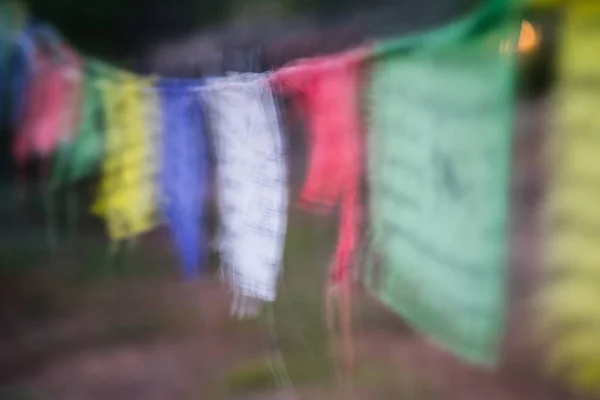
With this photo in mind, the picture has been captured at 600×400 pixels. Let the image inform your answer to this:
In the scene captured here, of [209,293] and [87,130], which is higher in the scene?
[87,130]

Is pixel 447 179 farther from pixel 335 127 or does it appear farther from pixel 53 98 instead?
pixel 53 98

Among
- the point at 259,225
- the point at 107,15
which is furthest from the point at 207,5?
the point at 259,225

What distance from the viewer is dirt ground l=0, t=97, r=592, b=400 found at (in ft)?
6.51

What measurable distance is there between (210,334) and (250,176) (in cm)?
127

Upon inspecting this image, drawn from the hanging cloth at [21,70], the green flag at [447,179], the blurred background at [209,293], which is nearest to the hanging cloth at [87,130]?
the hanging cloth at [21,70]

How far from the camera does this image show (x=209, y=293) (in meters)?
2.46

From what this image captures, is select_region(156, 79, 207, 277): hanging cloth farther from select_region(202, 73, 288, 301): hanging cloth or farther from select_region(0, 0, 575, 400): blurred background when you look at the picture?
select_region(0, 0, 575, 400): blurred background

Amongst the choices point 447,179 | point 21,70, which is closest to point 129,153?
point 21,70

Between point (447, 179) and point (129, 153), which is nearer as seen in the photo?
point (447, 179)

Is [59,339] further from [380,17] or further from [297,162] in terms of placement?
[380,17]

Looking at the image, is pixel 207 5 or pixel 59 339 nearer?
pixel 59 339

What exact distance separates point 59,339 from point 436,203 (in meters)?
1.73

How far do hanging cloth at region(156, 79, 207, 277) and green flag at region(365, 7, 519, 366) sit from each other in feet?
1.35

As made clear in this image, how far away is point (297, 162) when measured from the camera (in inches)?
62.1
